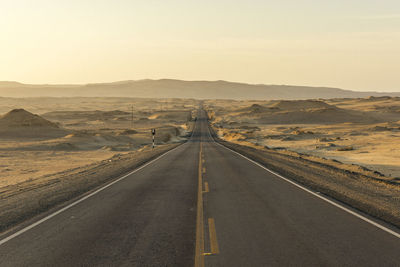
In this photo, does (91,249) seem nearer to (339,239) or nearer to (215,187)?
(339,239)

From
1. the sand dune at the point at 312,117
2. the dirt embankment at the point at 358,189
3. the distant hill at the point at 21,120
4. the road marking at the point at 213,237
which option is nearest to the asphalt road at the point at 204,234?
the road marking at the point at 213,237

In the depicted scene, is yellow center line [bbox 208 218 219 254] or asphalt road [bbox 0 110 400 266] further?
yellow center line [bbox 208 218 219 254]

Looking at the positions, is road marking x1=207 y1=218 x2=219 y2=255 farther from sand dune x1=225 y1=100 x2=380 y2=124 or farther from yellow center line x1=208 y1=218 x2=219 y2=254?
sand dune x1=225 y1=100 x2=380 y2=124

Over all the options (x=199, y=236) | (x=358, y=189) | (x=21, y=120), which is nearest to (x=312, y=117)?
(x=21, y=120)

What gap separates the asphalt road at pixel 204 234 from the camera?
712 cm

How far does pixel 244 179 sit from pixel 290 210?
6.72 metres

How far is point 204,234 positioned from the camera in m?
8.69

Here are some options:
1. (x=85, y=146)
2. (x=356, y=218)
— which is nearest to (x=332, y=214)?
(x=356, y=218)

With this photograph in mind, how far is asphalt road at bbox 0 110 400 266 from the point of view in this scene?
7.12m

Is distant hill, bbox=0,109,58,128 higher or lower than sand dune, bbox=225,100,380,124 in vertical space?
lower

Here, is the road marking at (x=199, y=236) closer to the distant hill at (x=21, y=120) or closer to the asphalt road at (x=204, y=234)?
the asphalt road at (x=204, y=234)

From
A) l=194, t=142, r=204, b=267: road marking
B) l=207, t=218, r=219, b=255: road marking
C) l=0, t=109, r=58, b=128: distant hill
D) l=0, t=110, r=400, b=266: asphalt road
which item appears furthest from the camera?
l=0, t=109, r=58, b=128: distant hill

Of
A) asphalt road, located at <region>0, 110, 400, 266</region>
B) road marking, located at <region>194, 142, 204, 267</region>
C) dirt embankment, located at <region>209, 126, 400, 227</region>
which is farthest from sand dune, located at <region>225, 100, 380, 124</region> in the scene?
road marking, located at <region>194, 142, 204, 267</region>

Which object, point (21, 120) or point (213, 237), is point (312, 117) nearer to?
point (21, 120)
